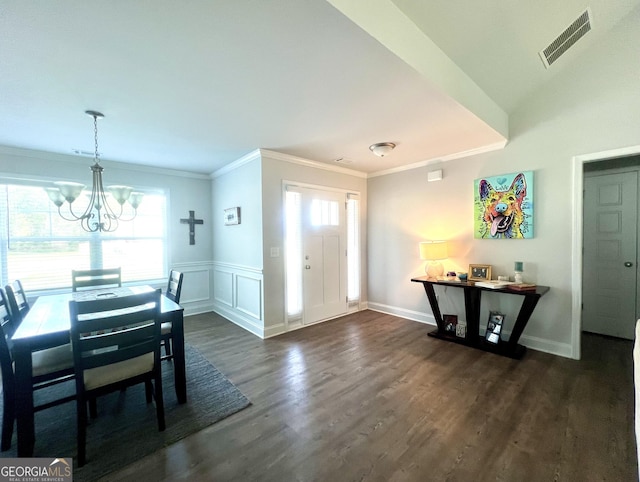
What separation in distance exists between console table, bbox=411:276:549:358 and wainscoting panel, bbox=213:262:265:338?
219cm

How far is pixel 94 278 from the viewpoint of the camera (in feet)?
10.7

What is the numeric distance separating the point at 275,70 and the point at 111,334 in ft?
6.58

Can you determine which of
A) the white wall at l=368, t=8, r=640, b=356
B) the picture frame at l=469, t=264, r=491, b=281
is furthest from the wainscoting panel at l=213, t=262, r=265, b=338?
the picture frame at l=469, t=264, r=491, b=281

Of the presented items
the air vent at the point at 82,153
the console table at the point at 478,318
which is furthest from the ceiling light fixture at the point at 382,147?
the air vent at the point at 82,153

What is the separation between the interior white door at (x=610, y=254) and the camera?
3.27m

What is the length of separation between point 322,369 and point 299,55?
264 cm

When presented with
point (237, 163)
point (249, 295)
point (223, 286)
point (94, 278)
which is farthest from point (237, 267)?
point (94, 278)

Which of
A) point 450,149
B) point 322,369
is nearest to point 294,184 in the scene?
point 450,149

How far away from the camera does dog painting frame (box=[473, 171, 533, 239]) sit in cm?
308

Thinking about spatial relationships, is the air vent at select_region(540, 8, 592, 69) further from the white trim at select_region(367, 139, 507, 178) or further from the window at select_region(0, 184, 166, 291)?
the window at select_region(0, 184, 166, 291)

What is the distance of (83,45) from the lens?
154 cm

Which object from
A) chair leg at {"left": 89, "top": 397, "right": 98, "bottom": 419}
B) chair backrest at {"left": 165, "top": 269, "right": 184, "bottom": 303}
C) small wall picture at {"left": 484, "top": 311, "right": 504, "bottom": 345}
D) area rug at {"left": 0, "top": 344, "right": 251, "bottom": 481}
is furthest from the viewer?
small wall picture at {"left": 484, "top": 311, "right": 504, "bottom": 345}

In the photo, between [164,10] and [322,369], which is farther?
[322,369]

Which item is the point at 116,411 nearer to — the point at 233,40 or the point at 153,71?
the point at 153,71
